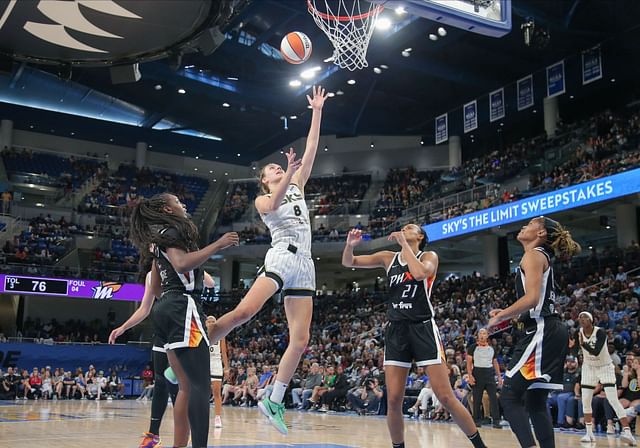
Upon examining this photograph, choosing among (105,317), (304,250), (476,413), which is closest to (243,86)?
(105,317)

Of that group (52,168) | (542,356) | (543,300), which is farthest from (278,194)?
(52,168)

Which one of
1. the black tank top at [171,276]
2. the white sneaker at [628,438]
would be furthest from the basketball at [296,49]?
the white sneaker at [628,438]

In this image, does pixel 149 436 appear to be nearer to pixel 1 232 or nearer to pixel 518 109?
pixel 518 109

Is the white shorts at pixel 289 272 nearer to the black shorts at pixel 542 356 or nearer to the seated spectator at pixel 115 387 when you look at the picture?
the black shorts at pixel 542 356

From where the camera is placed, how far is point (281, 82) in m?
28.8

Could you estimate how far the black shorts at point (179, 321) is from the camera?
14.8 feet

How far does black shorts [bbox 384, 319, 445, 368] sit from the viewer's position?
5395mm

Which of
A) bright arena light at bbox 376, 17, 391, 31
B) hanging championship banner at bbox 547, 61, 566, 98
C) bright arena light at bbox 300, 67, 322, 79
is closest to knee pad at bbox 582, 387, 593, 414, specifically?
bright arena light at bbox 376, 17, 391, 31

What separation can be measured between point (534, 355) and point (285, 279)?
2.00 m

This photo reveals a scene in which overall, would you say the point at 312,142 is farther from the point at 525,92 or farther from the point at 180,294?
the point at 525,92

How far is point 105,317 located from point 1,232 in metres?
7.26

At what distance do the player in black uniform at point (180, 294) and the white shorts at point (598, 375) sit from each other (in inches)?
283

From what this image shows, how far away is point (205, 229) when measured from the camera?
34.9 m

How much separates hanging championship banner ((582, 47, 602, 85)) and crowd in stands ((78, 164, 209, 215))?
20.5 meters
